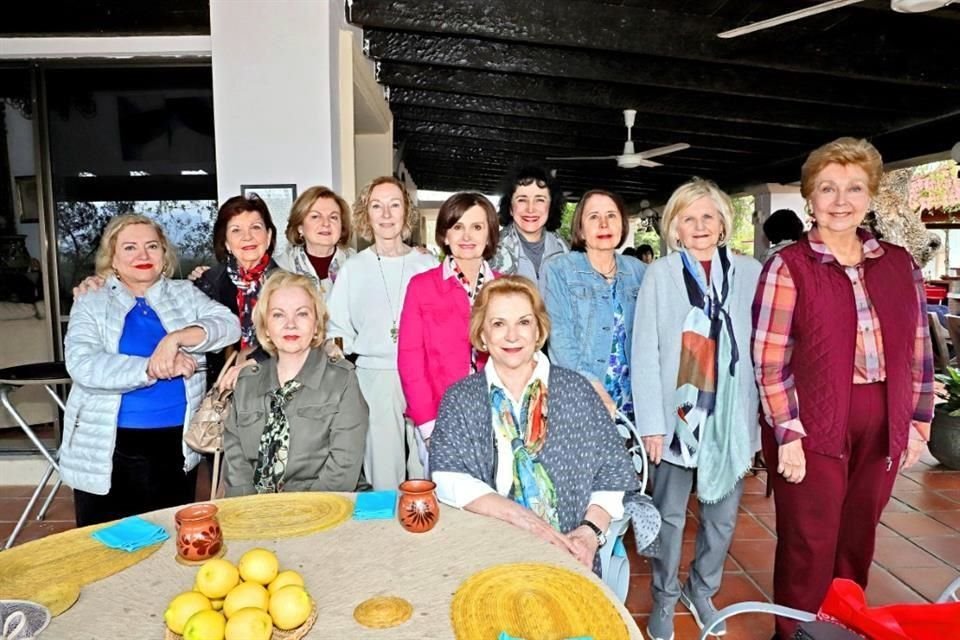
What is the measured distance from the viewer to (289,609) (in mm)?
1005

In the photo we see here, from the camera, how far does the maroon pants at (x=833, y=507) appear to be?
6.32ft

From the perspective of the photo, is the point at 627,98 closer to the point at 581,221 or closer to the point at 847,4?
the point at 847,4

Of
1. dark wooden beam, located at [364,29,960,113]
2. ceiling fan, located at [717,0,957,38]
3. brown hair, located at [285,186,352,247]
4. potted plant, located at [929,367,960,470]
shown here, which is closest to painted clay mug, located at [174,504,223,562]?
brown hair, located at [285,186,352,247]

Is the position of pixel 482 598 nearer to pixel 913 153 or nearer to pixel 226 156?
pixel 226 156

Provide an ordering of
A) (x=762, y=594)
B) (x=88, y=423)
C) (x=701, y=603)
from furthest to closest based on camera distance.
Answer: (x=762, y=594)
(x=701, y=603)
(x=88, y=423)

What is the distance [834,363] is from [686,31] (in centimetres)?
294

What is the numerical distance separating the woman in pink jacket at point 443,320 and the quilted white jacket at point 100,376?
A: 654 millimetres

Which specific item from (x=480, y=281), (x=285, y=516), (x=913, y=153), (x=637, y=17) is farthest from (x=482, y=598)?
(x=913, y=153)

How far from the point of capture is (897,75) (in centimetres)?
462

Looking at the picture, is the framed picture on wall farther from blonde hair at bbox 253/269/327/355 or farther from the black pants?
blonde hair at bbox 253/269/327/355

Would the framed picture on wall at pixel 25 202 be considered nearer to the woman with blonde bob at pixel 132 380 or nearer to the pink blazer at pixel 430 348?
the woman with blonde bob at pixel 132 380

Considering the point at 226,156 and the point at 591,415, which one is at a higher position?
the point at 226,156

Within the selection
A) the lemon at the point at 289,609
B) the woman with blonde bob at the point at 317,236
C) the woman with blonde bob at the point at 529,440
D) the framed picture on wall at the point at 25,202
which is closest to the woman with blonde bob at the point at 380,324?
the woman with blonde bob at the point at 317,236

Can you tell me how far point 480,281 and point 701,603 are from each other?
1.37 meters
